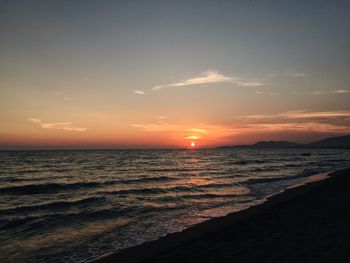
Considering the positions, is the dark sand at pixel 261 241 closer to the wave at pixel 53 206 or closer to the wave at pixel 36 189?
the wave at pixel 53 206

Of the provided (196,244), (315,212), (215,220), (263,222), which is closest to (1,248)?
(196,244)

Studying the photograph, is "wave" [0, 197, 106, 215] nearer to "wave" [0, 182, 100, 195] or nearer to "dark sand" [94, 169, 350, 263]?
"wave" [0, 182, 100, 195]

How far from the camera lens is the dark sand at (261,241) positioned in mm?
8172

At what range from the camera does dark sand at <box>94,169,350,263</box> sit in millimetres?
8172

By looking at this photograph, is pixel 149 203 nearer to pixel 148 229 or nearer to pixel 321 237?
pixel 148 229

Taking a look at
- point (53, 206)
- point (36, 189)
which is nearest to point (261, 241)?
point (53, 206)

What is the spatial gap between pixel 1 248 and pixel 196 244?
7.66 metres

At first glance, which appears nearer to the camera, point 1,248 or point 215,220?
point 1,248

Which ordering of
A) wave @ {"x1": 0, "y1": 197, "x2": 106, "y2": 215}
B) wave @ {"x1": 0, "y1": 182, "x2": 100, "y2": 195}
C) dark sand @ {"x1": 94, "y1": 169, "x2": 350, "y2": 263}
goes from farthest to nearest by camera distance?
wave @ {"x1": 0, "y1": 182, "x2": 100, "y2": 195}
wave @ {"x1": 0, "y1": 197, "x2": 106, "y2": 215}
dark sand @ {"x1": 94, "y1": 169, "x2": 350, "y2": 263}

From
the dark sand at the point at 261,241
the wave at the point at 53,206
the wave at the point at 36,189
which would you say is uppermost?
the dark sand at the point at 261,241

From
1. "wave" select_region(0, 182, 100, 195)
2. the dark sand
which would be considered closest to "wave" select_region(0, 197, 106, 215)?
"wave" select_region(0, 182, 100, 195)

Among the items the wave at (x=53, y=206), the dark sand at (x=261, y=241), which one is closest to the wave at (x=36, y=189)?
the wave at (x=53, y=206)

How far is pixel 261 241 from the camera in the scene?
32.0 feet

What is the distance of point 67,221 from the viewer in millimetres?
15812
